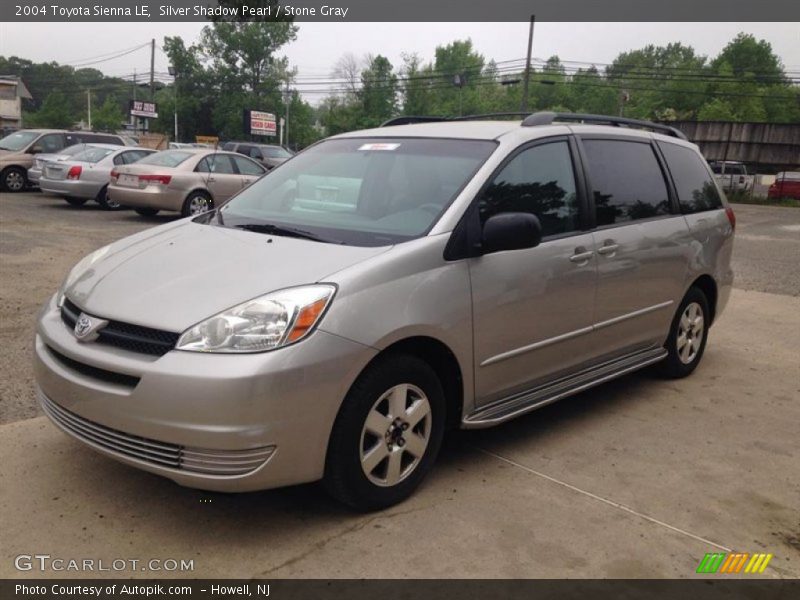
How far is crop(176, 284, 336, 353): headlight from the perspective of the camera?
2818 mm

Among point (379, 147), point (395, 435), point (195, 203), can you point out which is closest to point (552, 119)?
point (379, 147)

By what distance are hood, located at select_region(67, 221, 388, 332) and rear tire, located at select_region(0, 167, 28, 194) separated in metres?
16.4

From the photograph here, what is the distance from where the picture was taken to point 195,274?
3184 mm

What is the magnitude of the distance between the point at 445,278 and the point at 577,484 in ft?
4.12

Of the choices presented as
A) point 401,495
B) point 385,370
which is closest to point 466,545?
point 401,495

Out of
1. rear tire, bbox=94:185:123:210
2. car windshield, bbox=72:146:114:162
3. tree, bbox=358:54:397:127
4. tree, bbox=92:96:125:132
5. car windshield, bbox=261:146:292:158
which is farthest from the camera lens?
tree, bbox=92:96:125:132

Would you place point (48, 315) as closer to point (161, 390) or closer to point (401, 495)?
point (161, 390)

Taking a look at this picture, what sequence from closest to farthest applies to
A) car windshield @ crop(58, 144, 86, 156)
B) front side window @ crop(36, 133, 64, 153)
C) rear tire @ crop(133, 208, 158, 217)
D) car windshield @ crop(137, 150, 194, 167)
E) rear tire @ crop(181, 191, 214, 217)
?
rear tire @ crop(181, 191, 214, 217)
car windshield @ crop(137, 150, 194, 167)
rear tire @ crop(133, 208, 158, 217)
car windshield @ crop(58, 144, 86, 156)
front side window @ crop(36, 133, 64, 153)

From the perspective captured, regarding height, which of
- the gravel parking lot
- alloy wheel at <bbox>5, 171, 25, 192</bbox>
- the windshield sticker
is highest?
the windshield sticker

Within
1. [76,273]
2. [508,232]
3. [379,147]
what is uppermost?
[379,147]

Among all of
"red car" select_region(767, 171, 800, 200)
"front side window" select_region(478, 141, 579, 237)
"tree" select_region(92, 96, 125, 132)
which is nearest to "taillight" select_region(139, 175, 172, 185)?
"front side window" select_region(478, 141, 579, 237)

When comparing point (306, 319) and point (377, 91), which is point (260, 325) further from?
point (377, 91)

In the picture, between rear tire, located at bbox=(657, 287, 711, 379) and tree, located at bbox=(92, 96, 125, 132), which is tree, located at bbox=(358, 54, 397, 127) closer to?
tree, located at bbox=(92, 96, 125, 132)

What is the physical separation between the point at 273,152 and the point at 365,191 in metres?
20.9
